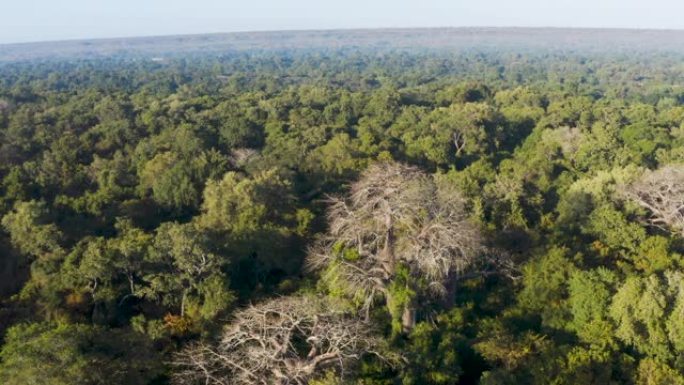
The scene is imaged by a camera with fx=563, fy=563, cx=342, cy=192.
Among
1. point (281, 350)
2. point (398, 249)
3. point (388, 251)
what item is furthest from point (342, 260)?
point (281, 350)

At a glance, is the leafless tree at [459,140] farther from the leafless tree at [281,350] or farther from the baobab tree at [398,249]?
the leafless tree at [281,350]

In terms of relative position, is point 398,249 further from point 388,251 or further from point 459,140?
point 459,140

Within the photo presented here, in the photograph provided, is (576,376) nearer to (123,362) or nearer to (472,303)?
(472,303)

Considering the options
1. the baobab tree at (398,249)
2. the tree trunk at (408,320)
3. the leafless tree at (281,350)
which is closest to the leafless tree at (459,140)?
the baobab tree at (398,249)

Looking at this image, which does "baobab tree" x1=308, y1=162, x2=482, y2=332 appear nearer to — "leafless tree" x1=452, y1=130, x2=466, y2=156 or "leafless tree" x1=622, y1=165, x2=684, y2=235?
"leafless tree" x1=622, y1=165, x2=684, y2=235

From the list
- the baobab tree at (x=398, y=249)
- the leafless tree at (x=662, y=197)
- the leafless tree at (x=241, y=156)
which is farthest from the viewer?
the leafless tree at (x=241, y=156)

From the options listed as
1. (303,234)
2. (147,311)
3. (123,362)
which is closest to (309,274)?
(303,234)

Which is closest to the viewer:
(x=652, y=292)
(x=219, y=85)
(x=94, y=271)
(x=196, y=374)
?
(x=196, y=374)
